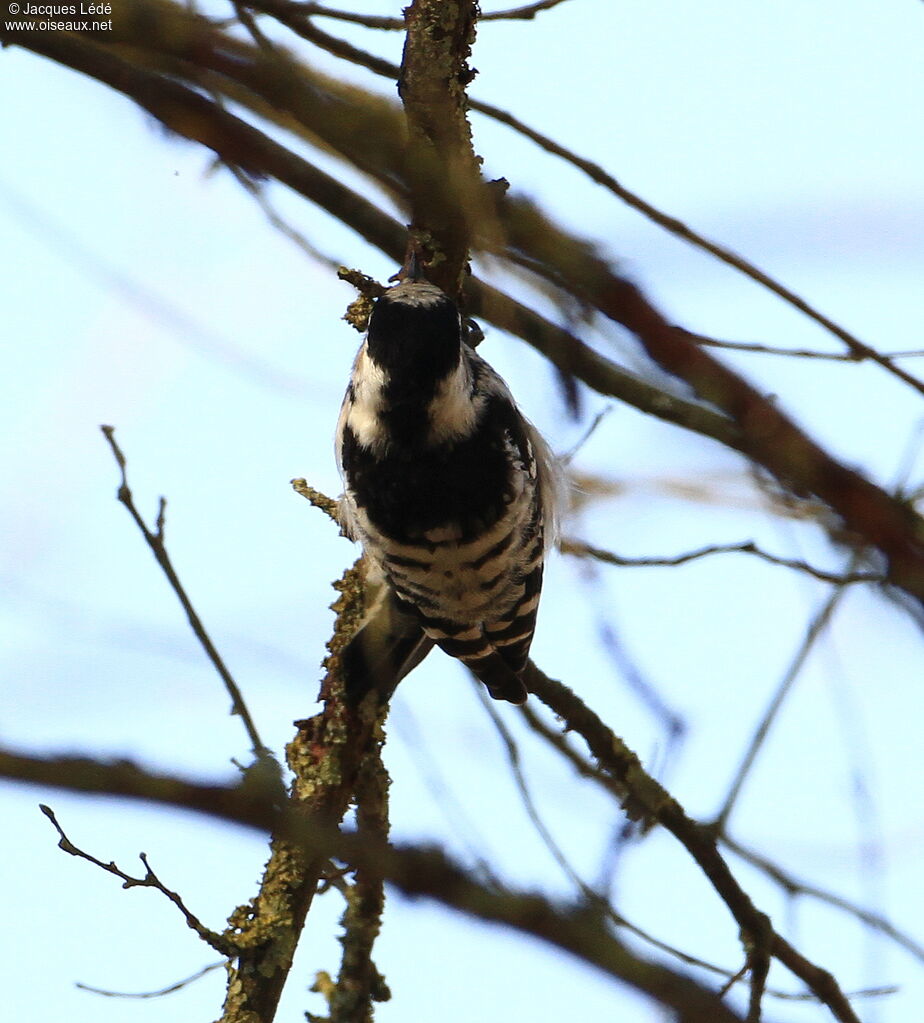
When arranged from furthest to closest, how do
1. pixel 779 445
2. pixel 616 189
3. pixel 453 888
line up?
pixel 616 189 < pixel 779 445 < pixel 453 888

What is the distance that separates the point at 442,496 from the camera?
3.43 meters

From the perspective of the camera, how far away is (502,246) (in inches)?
57.8

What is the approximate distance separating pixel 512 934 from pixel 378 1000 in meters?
2.52

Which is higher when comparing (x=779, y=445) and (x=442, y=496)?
(x=442, y=496)

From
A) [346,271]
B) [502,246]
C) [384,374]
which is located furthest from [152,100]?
[384,374]

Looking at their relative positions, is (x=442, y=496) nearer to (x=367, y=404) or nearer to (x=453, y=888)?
(x=367, y=404)

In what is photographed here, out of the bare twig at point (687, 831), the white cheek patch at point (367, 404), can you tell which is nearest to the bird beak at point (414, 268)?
the white cheek patch at point (367, 404)

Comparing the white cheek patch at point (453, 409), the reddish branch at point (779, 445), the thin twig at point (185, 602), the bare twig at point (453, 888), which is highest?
the white cheek patch at point (453, 409)

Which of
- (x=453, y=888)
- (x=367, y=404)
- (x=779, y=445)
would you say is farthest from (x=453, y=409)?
(x=453, y=888)

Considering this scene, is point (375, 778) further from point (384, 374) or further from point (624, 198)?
point (624, 198)

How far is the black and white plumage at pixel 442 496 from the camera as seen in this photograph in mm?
3336

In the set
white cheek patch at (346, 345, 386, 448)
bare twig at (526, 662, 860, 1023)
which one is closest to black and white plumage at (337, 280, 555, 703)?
white cheek patch at (346, 345, 386, 448)

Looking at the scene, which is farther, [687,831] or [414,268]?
[687,831]

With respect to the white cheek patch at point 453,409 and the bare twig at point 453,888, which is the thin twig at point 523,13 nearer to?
the white cheek patch at point 453,409
